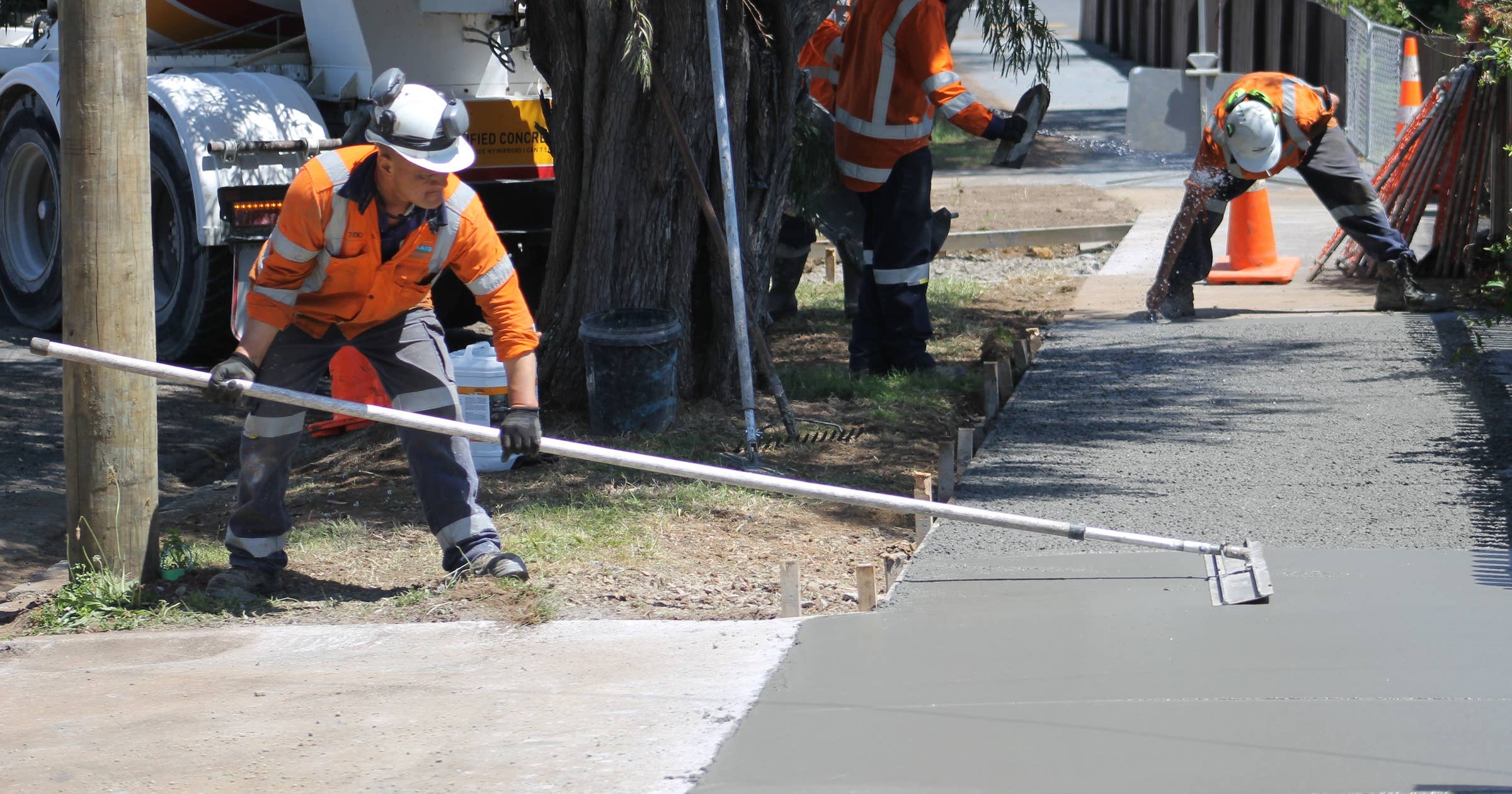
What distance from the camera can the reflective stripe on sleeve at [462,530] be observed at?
4.53 metres

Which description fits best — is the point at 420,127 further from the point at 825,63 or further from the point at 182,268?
the point at 182,268

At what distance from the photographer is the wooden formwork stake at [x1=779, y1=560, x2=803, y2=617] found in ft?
13.3

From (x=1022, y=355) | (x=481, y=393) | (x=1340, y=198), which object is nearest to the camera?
(x=481, y=393)

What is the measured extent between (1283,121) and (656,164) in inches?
130

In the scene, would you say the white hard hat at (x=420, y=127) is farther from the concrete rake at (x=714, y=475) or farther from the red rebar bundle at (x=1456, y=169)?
the red rebar bundle at (x=1456, y=169)

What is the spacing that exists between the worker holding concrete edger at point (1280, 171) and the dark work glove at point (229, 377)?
5.19 m

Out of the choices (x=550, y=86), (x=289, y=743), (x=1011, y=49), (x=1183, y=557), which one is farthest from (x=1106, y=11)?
(x=289, y=743)

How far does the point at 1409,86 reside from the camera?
12414 millimetres

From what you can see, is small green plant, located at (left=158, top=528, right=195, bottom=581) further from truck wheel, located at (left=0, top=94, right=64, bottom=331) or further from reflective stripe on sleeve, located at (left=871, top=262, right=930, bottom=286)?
truck wheel, located at (left=0, top=94, right=64, bottom=331)

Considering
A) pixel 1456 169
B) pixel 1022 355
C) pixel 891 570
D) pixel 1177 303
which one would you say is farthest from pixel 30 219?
pixel 1456 169

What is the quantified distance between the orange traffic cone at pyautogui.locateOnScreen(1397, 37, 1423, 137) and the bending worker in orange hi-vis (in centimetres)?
639

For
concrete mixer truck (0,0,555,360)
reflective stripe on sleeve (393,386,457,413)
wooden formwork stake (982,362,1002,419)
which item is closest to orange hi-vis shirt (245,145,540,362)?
reflective stripe on sleeve (393,386,457,413)

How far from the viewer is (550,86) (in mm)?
6652

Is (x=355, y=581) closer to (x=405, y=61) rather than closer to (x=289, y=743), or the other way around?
(x=289, y=743)
